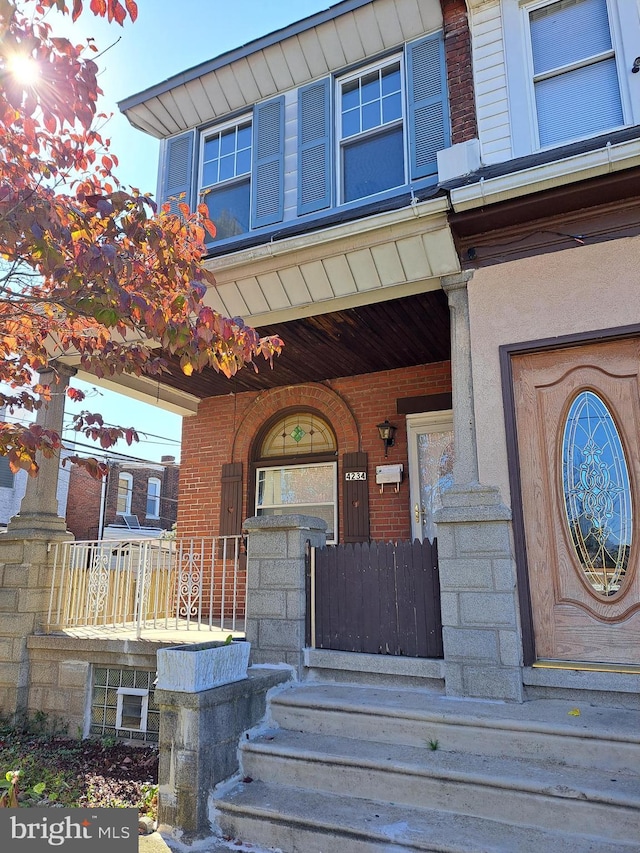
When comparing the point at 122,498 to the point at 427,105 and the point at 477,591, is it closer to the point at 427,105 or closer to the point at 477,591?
the point at 427,105

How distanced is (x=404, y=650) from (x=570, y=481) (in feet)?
5.71

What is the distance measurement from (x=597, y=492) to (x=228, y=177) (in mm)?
5505

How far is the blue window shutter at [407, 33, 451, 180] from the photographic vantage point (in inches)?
227

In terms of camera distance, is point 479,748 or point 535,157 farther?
point 535,157

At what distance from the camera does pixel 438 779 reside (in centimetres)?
318

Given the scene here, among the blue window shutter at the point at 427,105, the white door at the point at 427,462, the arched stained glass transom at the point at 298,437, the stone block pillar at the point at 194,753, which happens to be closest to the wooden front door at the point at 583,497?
the stone block pillar at the point at 194,753

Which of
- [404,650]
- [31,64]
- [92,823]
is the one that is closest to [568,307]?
[404,650]

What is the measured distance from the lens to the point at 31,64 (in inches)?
125

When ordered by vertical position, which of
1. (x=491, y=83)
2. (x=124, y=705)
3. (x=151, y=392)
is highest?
(x=491, y=83)

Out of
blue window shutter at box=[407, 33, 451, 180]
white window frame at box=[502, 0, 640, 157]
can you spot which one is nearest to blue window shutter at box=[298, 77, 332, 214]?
blue window shutter at box=[407, 33, 451, 180]

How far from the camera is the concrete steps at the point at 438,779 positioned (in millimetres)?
2840

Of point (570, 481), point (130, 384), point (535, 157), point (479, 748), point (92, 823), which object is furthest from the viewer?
point (130, 384)

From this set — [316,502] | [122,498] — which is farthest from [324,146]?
[122,498]

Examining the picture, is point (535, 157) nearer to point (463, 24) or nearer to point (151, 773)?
point (463, 24)
